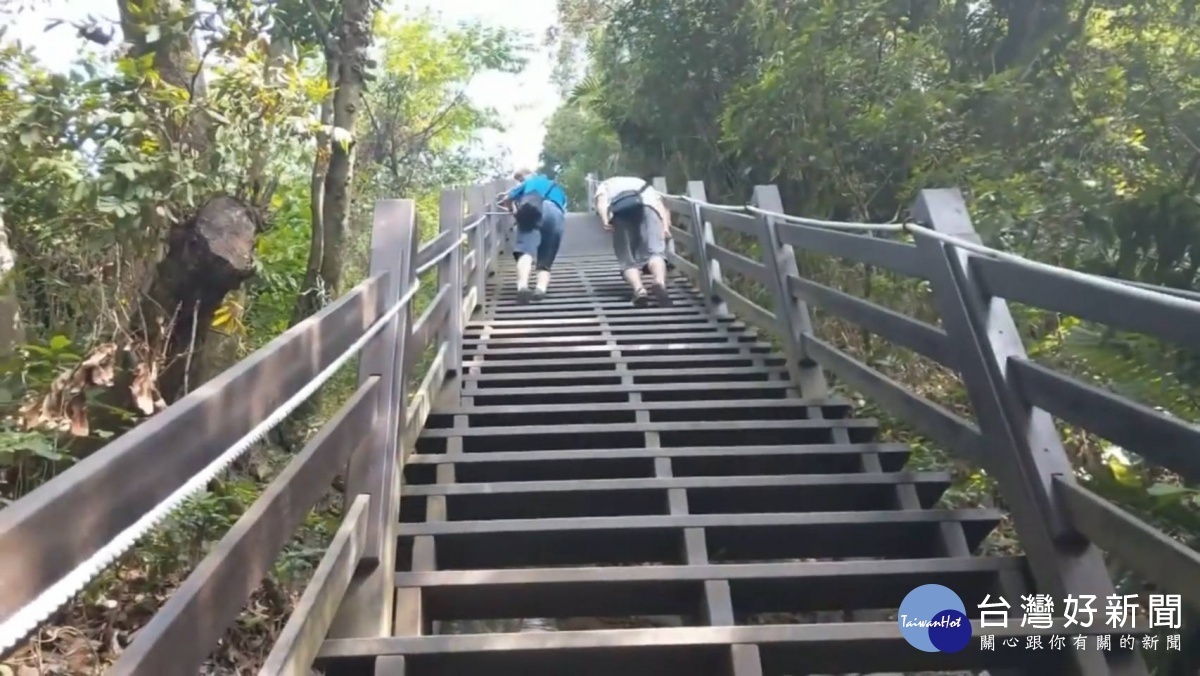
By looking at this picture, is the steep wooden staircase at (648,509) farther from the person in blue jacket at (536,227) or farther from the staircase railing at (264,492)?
the person in blue jacket at (536,227)

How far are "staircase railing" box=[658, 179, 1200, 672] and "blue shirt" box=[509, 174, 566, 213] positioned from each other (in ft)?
13.4

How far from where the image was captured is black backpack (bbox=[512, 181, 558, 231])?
745 centimetres

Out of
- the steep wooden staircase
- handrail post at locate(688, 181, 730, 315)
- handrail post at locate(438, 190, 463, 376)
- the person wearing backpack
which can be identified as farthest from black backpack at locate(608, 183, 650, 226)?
the steep wooden staircase

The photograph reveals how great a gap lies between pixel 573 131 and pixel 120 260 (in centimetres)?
2275

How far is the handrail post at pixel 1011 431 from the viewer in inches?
92.6

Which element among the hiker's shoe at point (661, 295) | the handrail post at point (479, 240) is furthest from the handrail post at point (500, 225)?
the hiker's shoe at point (661, 295)

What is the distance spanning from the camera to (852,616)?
4188 millimetres

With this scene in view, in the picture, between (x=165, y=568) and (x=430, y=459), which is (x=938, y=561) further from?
(x=165, y=568)

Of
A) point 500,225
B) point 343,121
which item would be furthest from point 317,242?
point 500,225

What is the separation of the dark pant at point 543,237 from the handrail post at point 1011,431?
4.86m

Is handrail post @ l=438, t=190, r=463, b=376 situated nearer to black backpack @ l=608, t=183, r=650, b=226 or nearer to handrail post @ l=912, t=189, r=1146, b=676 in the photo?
black backpack @ l=608, t=183, r=650, b=226

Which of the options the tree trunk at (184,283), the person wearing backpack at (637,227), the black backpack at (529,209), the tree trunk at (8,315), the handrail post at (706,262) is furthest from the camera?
the black backpack at (529,209)

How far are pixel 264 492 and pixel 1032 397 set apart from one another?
1867mm

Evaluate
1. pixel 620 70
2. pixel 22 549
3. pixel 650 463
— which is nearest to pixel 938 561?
pixel 650 463
